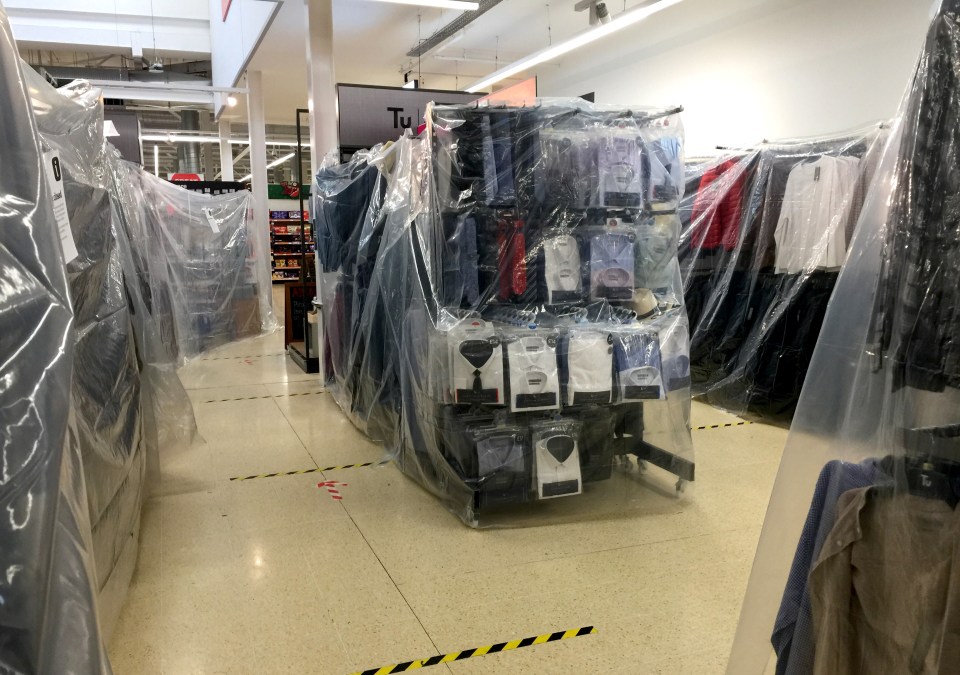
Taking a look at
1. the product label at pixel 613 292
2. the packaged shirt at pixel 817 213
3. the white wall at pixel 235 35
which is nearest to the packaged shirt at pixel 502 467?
the product label at pixel 613 292

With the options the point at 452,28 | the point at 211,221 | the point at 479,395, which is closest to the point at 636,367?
the point at 479,395

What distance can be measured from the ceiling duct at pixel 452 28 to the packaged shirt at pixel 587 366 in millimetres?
5780

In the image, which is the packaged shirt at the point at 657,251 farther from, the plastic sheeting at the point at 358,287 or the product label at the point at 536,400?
the plastic sheeting at the point at 358,287

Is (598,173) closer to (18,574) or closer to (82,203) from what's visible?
(82,203)

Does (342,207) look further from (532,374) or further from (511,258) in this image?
(532,374)

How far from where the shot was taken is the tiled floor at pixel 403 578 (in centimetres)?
226

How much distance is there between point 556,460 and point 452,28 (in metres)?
7.17

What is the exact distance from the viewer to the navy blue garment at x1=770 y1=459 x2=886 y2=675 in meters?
1.24

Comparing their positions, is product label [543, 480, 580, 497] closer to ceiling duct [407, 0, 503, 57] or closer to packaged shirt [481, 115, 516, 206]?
packaged shirt [481, 115, 516, 206]

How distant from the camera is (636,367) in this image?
10.5 ft

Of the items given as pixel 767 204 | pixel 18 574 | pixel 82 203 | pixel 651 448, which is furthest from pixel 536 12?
pixel 18 574

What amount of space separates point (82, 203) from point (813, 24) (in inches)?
259

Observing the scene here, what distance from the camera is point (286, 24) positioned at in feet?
27.6

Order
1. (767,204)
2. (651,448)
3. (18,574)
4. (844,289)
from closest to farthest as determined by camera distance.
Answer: (18,574), (844,289), (651,448), (767,204)
